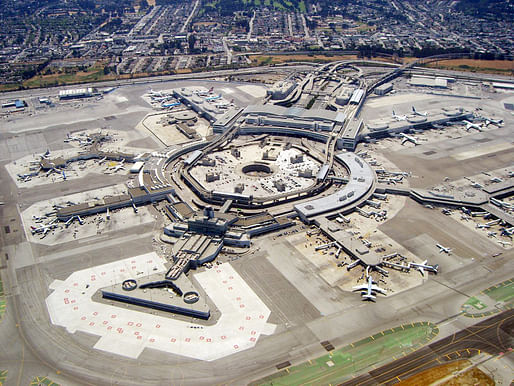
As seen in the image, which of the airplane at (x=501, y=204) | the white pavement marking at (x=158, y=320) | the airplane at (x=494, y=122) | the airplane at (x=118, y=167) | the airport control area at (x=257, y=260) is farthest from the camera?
the airplane at (x=494, y=122)

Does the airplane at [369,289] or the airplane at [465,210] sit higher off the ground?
the airplane at [465,210]

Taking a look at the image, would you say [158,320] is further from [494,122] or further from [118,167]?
[494,122]

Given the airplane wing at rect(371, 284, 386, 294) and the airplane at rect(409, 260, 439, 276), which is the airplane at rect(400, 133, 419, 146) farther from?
the airplane wing at rect(371, 284, 386, 294)

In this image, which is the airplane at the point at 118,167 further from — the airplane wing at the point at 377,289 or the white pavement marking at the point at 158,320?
the airplane wing at the point at 377,289

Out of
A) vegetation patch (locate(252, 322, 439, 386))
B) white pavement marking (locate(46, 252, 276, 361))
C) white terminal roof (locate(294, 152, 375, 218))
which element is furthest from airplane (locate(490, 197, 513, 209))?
white pavement marking (locate(46, 252, 276, 361))

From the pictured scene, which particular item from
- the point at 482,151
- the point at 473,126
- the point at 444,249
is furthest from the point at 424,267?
the point at 473,126

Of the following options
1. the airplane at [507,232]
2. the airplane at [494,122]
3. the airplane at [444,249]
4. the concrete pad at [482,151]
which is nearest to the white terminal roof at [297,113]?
the concrete pad at [482,151]

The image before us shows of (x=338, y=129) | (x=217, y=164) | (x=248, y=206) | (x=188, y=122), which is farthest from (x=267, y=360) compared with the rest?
(x=188, y=122)
